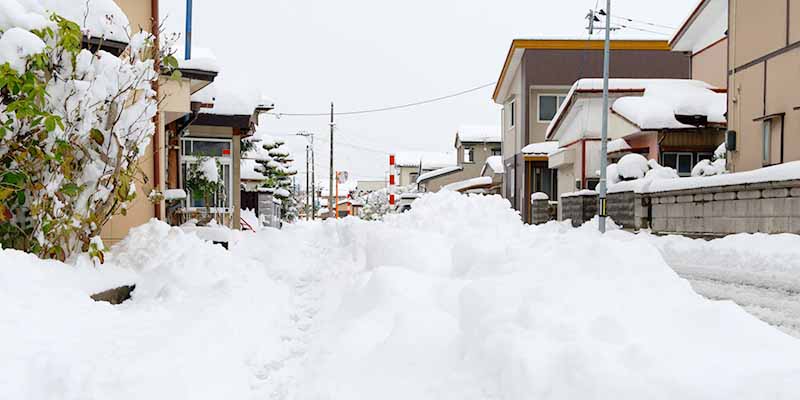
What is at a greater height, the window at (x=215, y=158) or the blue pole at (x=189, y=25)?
the blue pole at (x=189, y=25)

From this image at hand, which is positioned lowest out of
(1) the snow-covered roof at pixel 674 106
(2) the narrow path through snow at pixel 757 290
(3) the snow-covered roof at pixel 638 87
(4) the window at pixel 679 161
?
(2) the narrow path through snow at pixel 757 290

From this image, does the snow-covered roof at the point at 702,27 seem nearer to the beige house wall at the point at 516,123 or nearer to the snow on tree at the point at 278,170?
the beige house wall at the point at 516,123

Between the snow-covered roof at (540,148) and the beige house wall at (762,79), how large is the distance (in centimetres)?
1235

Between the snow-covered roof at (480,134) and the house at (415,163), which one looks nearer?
the snow-covered roof at (480,134)

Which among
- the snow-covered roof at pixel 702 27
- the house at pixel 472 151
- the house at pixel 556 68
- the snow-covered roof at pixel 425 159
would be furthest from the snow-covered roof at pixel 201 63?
the snow-covered roof at pixel 425 159

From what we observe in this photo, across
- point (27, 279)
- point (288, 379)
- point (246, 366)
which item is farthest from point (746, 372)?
point (27, 279)

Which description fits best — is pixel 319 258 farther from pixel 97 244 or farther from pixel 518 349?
pixel 518 349

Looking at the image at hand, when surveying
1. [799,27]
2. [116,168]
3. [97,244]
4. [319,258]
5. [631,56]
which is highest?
[631,56]

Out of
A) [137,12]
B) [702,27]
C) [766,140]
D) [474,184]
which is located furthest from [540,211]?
[137,12]

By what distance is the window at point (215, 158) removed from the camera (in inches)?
685

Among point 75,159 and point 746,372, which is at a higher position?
point 75,159

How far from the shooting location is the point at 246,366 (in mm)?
4363

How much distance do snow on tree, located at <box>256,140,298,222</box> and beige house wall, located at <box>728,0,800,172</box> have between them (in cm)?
2331

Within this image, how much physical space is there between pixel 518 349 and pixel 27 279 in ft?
11.6
